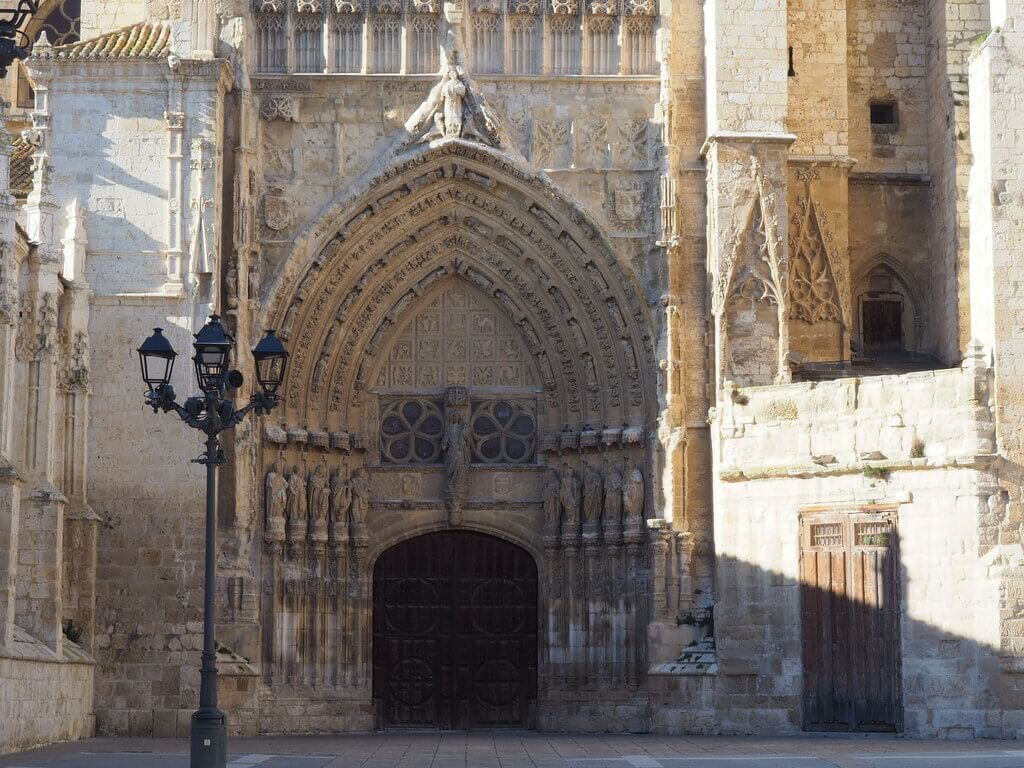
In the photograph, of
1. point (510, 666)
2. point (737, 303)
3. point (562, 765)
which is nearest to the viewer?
point (562, 765)

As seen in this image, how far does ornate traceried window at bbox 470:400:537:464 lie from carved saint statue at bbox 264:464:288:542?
8.73 ft

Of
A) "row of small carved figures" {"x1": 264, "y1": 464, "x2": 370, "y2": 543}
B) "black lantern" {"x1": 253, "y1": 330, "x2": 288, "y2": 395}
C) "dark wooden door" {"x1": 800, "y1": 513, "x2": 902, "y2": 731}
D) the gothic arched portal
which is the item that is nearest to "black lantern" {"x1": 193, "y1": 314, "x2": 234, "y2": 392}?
"black lantern" {"x1": 253, "y1": 330, "x2": 288, "y2": 395}

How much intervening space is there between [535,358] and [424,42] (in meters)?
4.14

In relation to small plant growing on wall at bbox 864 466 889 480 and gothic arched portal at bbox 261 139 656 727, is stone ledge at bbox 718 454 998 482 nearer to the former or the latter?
small plant growing on wall at bbox 864 466 889 480

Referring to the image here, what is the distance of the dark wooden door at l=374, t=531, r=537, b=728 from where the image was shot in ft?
74.8

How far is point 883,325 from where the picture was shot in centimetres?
2359

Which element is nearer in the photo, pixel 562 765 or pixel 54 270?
pixel 562 765

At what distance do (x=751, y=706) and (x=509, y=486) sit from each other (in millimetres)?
4452

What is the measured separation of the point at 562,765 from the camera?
15609mm

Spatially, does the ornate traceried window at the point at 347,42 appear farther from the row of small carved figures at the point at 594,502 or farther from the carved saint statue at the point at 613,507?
the carved saint statue at the point at 613,507

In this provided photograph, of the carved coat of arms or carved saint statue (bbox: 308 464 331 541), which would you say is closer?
the carved coat of arms

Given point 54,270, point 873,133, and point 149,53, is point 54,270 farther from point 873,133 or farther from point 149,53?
point 873,133

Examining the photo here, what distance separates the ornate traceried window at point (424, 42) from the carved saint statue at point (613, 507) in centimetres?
551

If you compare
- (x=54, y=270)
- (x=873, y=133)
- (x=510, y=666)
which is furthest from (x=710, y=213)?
(x=54, y=270)
